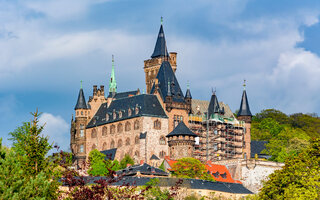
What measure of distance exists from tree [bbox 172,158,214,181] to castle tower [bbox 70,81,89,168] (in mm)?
27487

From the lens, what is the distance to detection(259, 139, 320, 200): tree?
252 ft

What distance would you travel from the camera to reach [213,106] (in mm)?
139500

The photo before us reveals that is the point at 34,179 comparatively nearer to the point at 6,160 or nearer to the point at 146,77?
the point at 6,160

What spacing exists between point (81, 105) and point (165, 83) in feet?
50.9

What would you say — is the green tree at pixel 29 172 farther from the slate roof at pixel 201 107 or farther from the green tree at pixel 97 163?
the slate roof at pixel 201 107

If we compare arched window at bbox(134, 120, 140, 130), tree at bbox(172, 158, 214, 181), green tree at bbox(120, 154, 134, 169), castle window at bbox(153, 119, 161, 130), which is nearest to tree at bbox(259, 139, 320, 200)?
tree at bbox(172, 158, 214, 181)

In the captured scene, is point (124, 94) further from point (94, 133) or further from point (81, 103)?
point (94, 133)

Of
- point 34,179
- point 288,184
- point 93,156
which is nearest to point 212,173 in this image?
point 93,156

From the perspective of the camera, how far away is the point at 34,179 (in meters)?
48.0

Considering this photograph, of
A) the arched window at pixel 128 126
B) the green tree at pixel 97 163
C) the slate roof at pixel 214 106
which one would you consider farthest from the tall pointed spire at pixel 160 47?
the green tree at pixel 97 163

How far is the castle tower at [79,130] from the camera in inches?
5472

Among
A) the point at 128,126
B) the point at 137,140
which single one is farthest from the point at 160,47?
the point at 137,140

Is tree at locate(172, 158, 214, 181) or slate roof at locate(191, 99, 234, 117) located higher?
slate roof at locate(191, 99, 234, 117)

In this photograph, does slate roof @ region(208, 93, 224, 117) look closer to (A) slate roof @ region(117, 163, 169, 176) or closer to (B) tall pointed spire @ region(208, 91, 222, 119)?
(B) tall pointed spire @ region(208, 91, 222, 119)
